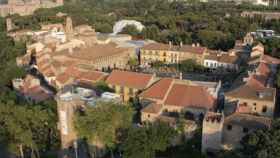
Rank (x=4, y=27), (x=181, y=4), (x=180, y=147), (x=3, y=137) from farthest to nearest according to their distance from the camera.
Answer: (x=181, y=4), (x=4, y=27), (x=3, y=137), (x=180, y=147)

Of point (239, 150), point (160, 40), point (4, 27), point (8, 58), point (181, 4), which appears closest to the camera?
point (239, 150)

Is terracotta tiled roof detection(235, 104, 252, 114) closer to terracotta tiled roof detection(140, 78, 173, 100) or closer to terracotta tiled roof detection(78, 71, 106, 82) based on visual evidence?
terracotta tiled roof detection(140, 78, 173, 100)

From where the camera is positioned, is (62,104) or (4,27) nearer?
(62,104)

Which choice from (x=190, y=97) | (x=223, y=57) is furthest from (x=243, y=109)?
(x=223, y=57)

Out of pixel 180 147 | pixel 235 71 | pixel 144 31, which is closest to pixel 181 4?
pixel 144 31

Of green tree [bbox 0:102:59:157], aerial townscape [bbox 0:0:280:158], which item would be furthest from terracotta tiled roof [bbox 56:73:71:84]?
green tree [bbox 0:102:59:157]

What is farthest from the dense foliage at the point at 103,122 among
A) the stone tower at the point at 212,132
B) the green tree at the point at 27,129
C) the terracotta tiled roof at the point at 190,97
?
the terracotta tiled roof at the point at 190,97

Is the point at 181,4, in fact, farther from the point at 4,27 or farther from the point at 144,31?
the point at 4,27
